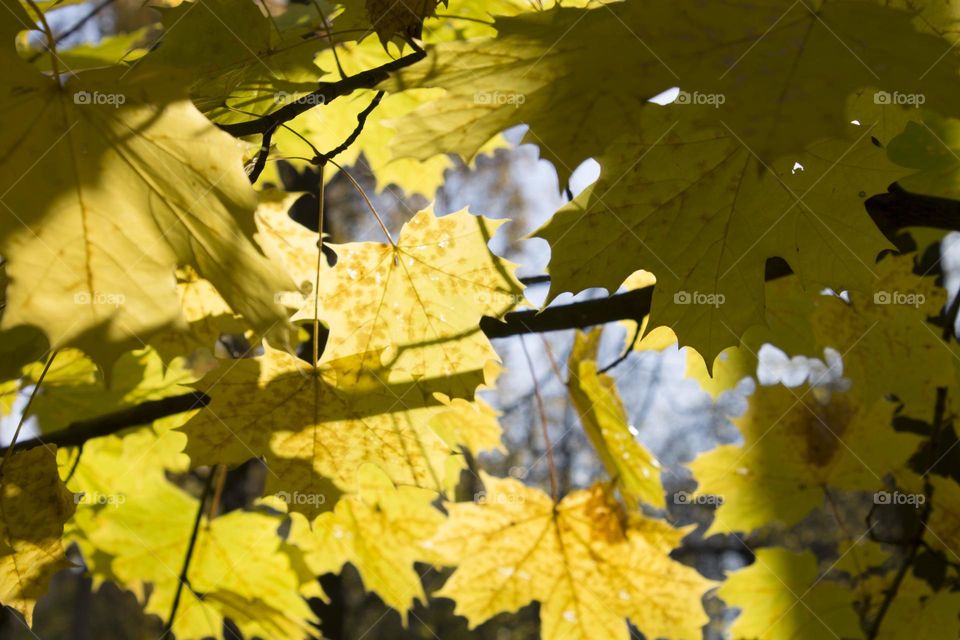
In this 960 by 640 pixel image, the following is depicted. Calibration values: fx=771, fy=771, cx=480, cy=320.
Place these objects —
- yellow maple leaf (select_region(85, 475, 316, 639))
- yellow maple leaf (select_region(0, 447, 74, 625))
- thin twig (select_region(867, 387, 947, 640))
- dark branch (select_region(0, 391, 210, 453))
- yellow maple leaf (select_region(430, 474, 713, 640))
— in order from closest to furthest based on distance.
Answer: yellow maple leaf (select_region(0, 447, 74, 625)) < dark branch (select_region(0, 391, 210, 453)) < thin twig (select_region(867, 387, 947, 640)) < yellow maple leaf (select_region(430, 474, 713, 640)) < yellow maple leaf (select_region(85, 475, 316, 639))

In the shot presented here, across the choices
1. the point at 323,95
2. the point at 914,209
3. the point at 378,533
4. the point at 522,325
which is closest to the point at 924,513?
the point at 914,209

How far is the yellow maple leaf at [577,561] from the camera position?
2.01 metres

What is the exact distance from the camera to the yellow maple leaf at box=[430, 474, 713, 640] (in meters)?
2.01

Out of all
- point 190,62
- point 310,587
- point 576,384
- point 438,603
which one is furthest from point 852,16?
point 438,603

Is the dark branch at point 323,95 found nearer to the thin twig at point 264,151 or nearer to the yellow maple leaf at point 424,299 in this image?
the thin twig at point 264,151

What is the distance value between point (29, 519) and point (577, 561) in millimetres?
1291

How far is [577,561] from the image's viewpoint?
2045 mm

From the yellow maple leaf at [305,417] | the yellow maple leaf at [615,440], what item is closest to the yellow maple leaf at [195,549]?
the yellow maple leaf at [305,417]

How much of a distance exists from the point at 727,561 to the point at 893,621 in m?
16.1

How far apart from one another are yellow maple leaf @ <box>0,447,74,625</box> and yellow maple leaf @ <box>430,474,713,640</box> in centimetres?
92

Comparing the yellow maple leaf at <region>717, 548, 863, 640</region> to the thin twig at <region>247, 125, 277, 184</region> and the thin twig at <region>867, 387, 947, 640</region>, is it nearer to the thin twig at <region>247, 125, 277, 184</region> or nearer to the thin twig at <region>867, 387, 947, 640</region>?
the thin twig at <region>867, 387, 947, 640</region>

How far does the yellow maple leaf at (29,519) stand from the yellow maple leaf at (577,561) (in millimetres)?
924

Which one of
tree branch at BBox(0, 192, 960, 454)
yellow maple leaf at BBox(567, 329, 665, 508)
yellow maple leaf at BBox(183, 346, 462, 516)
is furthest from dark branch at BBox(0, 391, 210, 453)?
yellow maple leaf at BBox(567, 329, 665, 508)

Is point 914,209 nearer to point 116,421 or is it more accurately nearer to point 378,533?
point 378,533
